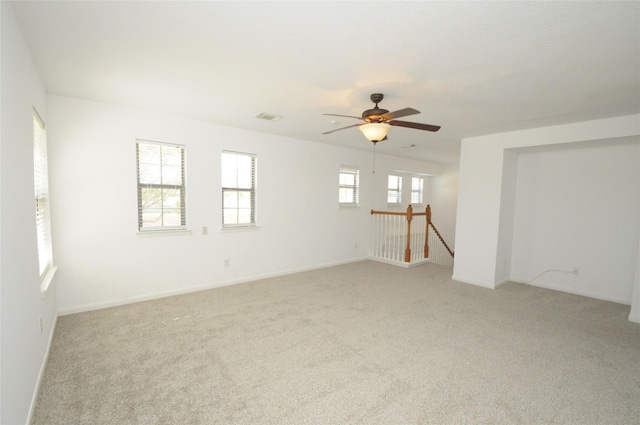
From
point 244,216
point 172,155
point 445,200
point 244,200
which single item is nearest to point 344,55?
point 172,155

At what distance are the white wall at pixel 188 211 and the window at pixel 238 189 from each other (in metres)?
0.13

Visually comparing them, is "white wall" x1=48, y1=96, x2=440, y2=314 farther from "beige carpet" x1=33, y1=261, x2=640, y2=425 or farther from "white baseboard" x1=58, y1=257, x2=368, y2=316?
"beige carpet" x1=33, y1=261, x2=640, y2=425

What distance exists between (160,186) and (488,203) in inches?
198

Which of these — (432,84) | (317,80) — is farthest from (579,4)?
(317,80)

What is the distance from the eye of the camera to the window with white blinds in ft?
8.85

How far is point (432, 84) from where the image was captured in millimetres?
2717

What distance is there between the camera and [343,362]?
2549mm

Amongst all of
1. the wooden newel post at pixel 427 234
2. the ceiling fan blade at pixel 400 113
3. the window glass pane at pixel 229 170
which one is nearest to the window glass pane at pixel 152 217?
the window glass pane at pixel 229 170

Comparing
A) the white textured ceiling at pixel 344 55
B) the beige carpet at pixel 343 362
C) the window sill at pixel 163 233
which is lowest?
the beige carpet at pixel 343 362

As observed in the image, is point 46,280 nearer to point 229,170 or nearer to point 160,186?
→ point 160,186

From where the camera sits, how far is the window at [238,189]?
4.65 meters

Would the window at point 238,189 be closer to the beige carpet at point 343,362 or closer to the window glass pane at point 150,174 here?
the window glass pane at point 150,174

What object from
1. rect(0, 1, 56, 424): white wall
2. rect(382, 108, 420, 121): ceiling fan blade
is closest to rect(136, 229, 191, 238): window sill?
rect(0, 1, 56, 424): white wall

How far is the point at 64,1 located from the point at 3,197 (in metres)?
1.14
